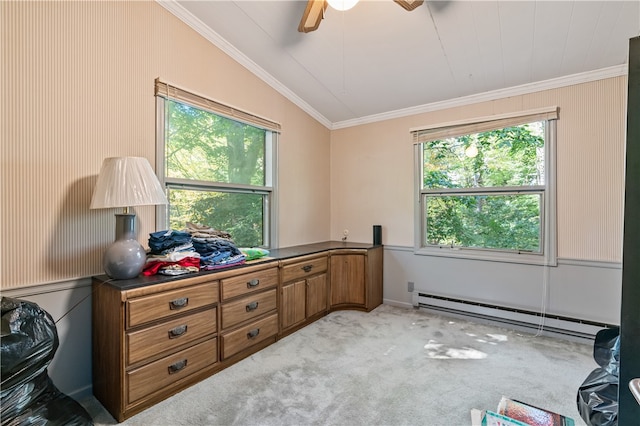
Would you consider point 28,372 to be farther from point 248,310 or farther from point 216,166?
point 216,166

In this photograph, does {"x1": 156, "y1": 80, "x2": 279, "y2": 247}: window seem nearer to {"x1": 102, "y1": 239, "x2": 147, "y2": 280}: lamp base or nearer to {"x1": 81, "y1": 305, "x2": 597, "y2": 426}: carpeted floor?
{"x1": 102, "y1": 239, "x2": 147, "y2": 280}: lamp base

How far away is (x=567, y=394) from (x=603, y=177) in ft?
6.42

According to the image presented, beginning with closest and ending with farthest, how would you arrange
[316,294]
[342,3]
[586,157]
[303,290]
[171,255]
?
[342,3], [171,255], [586,157], [303,290], [316,294]

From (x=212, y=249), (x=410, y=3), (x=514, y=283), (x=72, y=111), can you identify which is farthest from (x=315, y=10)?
(x=514, y=283)

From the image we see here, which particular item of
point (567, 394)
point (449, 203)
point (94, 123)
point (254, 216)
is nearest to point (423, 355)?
point (567, 394)

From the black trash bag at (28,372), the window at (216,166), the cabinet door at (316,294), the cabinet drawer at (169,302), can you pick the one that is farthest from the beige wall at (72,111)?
the cabinet door at (316,294)

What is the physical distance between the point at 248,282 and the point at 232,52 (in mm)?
2247

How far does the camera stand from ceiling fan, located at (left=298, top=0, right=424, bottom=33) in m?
1.81

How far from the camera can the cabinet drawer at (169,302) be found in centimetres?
176

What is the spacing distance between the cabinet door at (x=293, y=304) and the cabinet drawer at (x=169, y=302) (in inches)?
31.8

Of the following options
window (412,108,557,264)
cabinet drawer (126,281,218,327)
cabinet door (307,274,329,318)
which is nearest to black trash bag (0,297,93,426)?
cabinet drawer (126,281,218,327)

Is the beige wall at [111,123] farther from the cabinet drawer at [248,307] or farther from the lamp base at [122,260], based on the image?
the cabinet drawer at [248,307]

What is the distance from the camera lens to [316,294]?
330 centimetres

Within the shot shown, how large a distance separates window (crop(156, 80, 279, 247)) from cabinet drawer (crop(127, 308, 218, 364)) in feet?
2.85
